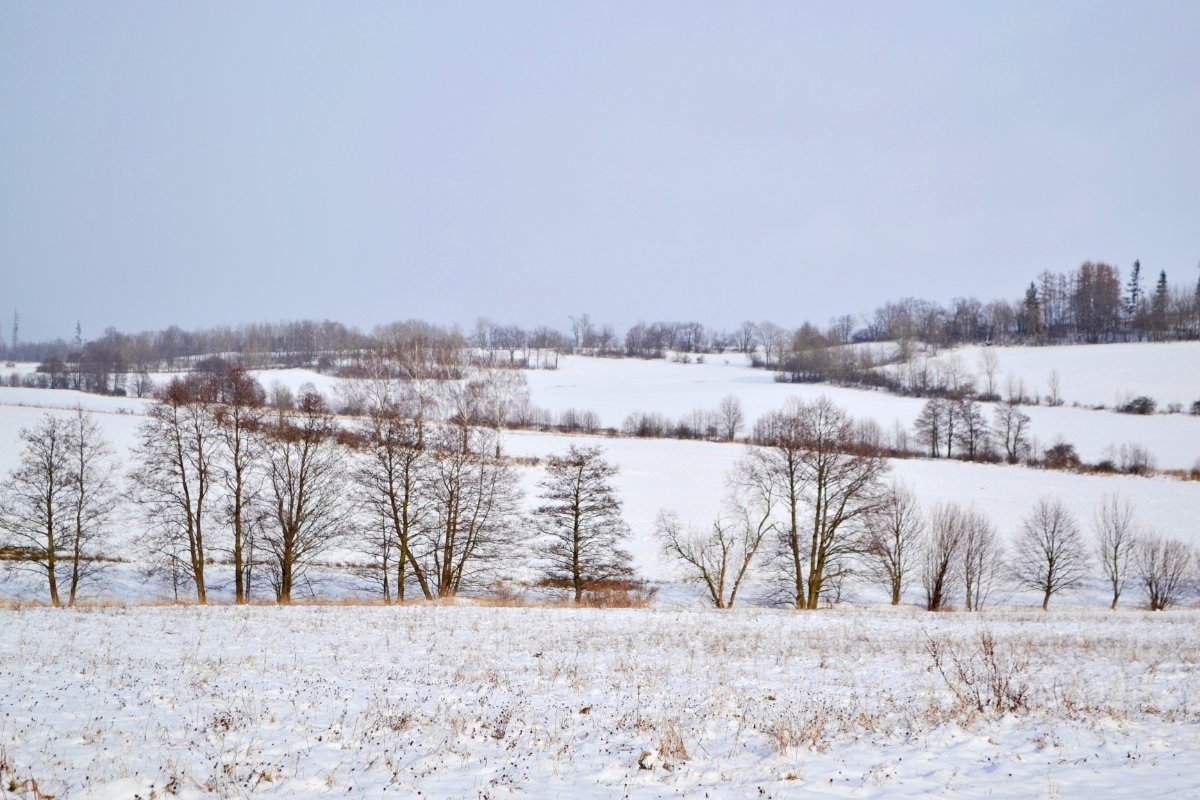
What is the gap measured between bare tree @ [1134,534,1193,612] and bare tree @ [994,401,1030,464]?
3556cm

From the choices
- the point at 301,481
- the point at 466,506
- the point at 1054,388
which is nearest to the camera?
the point at 301,481

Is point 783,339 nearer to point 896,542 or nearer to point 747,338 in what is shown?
point 747,338

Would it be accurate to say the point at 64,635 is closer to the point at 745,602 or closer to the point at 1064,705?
the point at 1064,705

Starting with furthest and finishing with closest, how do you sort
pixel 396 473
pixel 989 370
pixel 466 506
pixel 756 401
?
pixel 989 370
pixel 756 401
pixel 466 506
pixel 396 473

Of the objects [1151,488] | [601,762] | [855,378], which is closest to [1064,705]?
[601,762]

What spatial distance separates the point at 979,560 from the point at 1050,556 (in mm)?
5219

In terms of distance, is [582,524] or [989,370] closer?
[582,524]

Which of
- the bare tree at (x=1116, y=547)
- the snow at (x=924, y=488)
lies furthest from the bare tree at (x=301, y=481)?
the bare tree at (x=1116, y=547)

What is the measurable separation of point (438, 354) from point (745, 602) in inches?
895

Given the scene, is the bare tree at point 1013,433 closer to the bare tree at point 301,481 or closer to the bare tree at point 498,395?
the bare tree at point 498,395

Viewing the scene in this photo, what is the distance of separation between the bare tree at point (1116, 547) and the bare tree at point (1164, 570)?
791 millimetres

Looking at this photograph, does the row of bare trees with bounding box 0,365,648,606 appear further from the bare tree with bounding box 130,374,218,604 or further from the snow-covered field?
the snow-covered field

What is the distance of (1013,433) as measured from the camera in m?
81.3

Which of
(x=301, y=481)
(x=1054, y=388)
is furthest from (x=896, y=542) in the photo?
(x=1054, y=388)
